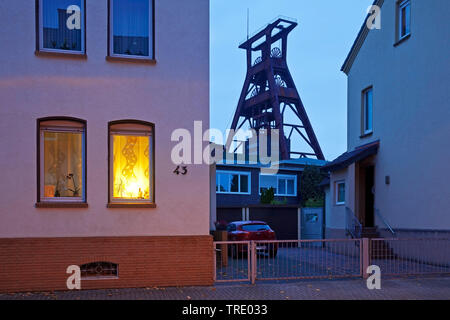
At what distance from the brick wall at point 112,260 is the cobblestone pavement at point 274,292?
0.23 m

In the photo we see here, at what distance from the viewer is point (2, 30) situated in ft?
32.6

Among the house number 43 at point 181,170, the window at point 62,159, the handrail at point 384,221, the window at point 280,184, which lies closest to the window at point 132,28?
the window at point 62,159

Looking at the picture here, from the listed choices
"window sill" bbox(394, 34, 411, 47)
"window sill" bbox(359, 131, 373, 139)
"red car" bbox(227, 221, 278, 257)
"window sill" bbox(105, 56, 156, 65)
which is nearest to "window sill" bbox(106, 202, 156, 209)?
"window sill" bbox(105, 56, 156, 65)

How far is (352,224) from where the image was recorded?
1848 centimetres

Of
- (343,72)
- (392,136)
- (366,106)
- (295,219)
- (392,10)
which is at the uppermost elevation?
(392,10)

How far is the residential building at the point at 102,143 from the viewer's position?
388 inches

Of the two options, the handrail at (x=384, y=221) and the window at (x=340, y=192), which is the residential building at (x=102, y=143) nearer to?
the handrail at (x=384, y=221)

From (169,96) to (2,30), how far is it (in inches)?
144

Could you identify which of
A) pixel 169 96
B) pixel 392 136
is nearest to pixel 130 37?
pixel 169 96

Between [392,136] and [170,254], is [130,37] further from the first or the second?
[392,136]

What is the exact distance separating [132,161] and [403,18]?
11718 mm

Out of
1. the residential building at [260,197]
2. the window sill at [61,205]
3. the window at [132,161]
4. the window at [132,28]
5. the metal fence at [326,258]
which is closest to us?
the window sill at [61,205]

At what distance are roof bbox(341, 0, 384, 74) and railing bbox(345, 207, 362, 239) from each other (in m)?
6.41
